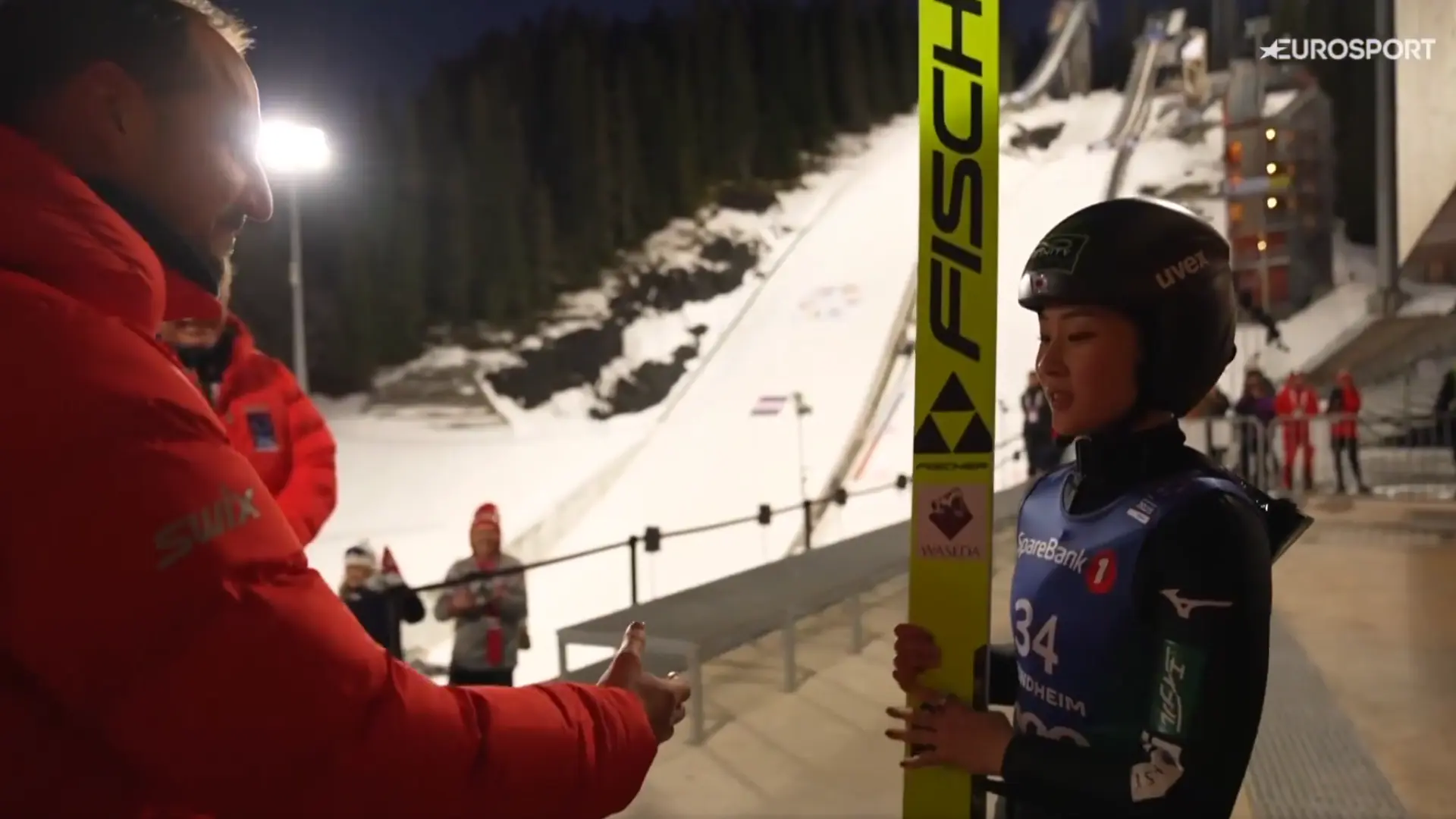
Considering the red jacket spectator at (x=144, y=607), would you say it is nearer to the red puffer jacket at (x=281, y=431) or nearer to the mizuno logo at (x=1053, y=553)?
the mizuno logo at (x=1053, y=553)

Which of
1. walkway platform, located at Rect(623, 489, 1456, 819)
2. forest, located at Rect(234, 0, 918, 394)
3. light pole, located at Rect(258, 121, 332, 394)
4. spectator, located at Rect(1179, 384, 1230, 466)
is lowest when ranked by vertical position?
walkway platform, located at Rect(623, 489, 1456, 819)

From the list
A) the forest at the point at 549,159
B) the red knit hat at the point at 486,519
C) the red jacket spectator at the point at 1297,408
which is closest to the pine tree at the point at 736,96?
the forest at the point at 549,159

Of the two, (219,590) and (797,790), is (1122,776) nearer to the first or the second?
(219,590)

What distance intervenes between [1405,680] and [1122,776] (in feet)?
14.4

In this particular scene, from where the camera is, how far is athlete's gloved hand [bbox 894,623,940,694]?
1713 millimetres

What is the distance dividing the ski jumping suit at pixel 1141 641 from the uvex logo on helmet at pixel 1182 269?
0.24 meters

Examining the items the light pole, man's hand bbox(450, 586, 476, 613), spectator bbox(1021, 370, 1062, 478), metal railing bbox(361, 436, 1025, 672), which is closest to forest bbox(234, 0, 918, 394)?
metal railing bbox(361, 436, 1025, 672)

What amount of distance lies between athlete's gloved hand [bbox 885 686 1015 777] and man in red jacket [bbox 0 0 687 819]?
73 centimetres

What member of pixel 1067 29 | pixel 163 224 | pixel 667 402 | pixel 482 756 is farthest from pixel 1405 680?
pixel 1067 29

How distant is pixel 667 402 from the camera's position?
2238 centimetres

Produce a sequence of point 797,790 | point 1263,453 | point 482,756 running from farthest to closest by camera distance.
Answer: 1. point 1263,453
2. point 797,790
3. point 482,756

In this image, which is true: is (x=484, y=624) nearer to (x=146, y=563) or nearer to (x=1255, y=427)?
(x=146, y=563)

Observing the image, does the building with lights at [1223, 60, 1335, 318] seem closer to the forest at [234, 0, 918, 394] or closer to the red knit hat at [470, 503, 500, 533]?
the forest at [234, 0, 918, 394]

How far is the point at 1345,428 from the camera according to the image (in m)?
10.6
